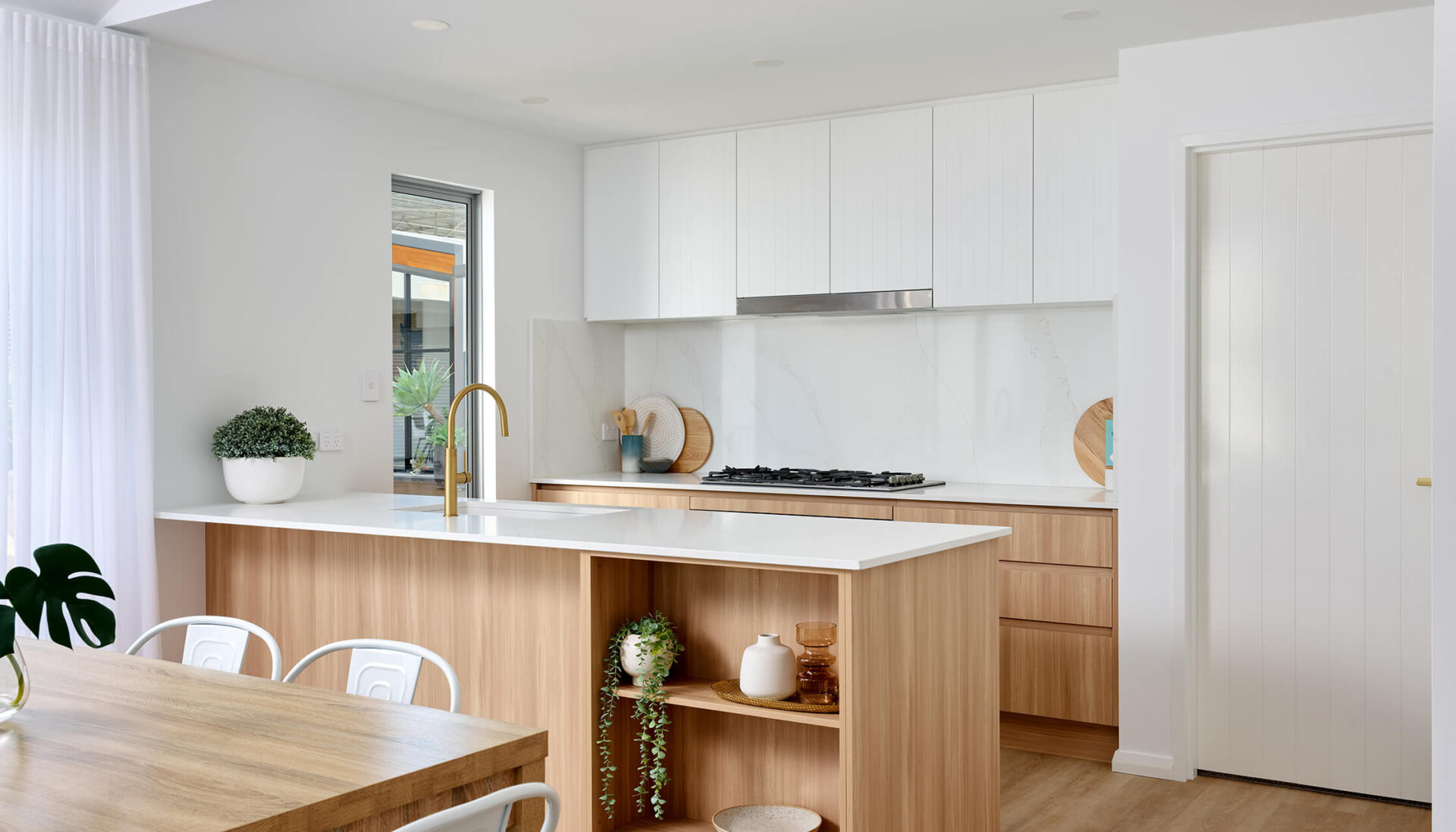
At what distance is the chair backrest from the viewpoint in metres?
1.28

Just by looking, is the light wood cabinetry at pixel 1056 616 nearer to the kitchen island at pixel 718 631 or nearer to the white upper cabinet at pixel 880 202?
the white upper cabinet at pixel 880 202

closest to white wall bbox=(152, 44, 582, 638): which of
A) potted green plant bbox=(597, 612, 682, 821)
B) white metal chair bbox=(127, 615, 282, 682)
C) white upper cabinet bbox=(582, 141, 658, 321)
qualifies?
white upper cabinet bbox=(582, 141, 658, 321)

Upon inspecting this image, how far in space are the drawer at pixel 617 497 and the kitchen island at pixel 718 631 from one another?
1.33 m

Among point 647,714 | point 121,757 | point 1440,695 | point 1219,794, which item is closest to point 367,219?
point 647,714

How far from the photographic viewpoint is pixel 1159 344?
3758 mm

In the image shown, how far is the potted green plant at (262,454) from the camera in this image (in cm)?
375

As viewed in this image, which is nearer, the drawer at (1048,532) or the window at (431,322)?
the drawer at (1048,532)

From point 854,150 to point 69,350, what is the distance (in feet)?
9.28

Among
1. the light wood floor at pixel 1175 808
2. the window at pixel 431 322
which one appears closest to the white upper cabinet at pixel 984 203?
the light wood floor at pixel 1175 808

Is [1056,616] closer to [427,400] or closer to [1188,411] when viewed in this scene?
[1188,411]

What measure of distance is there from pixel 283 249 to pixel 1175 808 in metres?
3.38

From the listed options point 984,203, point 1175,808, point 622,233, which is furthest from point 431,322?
point 1175,808

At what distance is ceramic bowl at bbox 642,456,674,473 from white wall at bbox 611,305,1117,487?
19cm

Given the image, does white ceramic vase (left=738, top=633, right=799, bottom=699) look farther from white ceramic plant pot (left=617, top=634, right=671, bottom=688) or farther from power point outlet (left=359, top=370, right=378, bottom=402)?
power point outlet (left=359, top=370, right=378, bottom=402)
